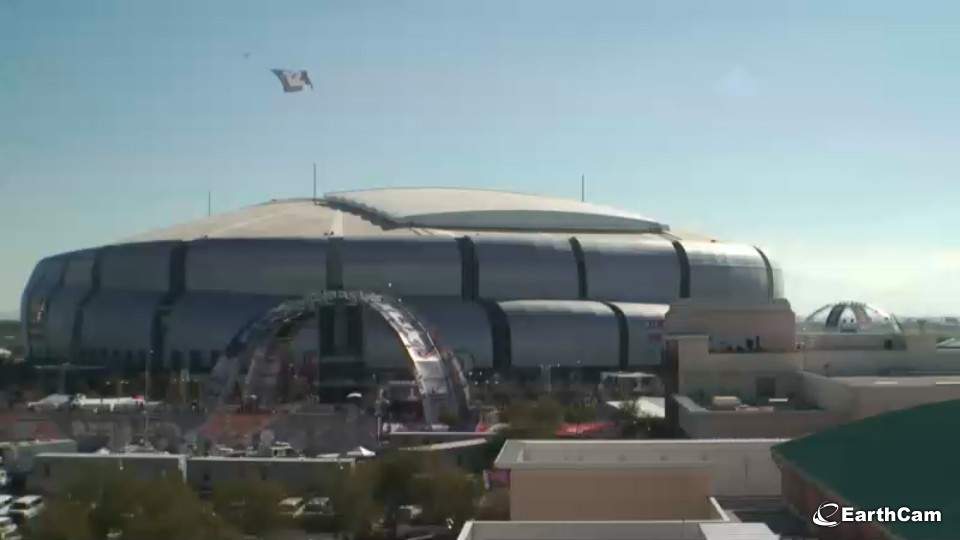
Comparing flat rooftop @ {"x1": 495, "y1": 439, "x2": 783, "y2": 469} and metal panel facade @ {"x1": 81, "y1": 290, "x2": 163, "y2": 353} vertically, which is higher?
flat rooftop @ {"x1": 495, "y1": 439, "x2": 783, "y2": 469}

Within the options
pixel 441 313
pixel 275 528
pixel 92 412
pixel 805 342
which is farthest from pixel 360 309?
pixel 275 528

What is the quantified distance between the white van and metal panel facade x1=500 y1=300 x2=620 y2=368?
39.1 meters

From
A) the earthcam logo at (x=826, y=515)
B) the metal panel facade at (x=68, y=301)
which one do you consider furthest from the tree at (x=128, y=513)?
the metal panel facade at (x=68, y=301)

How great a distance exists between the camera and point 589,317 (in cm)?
6925

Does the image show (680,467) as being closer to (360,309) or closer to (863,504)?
(863,504)

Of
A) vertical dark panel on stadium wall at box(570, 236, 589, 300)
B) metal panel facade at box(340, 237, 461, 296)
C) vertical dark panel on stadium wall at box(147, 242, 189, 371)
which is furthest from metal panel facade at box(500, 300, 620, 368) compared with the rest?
vertical dark panel on stadium wall at box(147, 242, 189, 371)

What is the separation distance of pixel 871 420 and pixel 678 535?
456 centimetres

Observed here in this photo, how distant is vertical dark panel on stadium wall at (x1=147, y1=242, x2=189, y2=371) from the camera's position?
6956 cm

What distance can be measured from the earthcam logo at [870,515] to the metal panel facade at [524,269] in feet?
190

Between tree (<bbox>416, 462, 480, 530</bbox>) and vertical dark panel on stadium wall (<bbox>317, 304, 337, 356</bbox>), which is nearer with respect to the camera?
tree (<bbox>416, 462, 480, 530</bbox>)

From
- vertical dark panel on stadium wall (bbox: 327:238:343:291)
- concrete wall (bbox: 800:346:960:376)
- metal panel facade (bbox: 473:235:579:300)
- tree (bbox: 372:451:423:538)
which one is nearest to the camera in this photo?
tree (bbox: 372:451:423:538)

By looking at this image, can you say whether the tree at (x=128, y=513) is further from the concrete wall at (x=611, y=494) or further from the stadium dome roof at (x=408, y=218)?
the stadium dome roof at (x=408, y=218)

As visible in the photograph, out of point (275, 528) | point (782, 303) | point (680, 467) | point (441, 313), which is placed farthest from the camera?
point (441, 313)

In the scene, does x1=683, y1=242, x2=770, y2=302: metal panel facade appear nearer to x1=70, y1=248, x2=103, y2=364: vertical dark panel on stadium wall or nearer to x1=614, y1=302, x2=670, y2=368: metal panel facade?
x1=614, y1=302, x2=670, y2=368: metal panel facade
